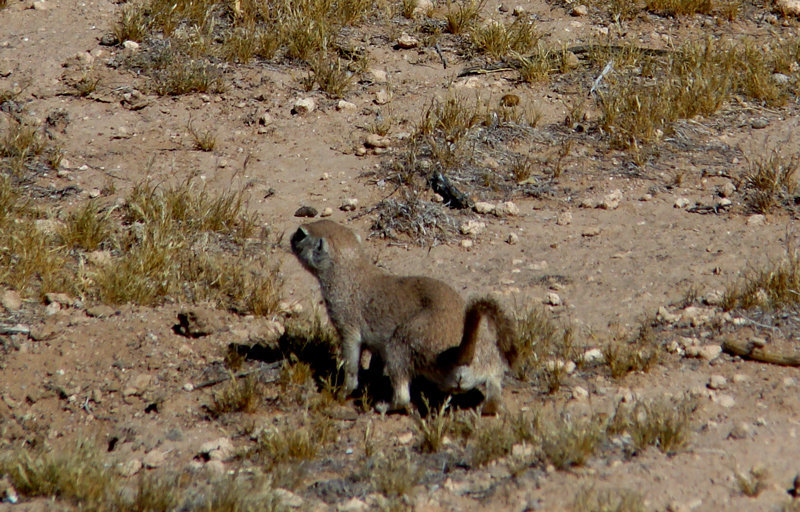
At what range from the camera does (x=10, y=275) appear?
6.16m

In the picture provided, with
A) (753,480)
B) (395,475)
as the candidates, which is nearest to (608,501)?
(753,480)

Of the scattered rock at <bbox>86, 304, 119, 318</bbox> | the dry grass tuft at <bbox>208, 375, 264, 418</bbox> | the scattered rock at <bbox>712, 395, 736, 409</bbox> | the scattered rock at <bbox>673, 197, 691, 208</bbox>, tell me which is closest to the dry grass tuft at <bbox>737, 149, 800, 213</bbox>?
the scattered rock at <bbox>673, 197, 691, 208</bbox>

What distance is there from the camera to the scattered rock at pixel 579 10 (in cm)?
966

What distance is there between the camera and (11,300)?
6043 mm

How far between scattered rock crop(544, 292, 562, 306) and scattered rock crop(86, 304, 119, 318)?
2.74 m

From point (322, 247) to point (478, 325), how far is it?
121cm

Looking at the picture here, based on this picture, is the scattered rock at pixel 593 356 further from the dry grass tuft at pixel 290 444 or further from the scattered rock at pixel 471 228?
the scattered rock at pixel 471 228

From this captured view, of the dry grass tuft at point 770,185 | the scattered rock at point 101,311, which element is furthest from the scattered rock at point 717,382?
the scattered rock at point 101,311

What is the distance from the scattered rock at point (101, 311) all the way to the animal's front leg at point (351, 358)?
160 cm

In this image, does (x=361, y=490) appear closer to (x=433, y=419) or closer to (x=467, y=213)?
(x=433, y=419)

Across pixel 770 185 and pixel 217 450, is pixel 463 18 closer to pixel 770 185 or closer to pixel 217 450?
pixel 770 185

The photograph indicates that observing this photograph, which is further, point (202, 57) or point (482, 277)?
point (202, 57)

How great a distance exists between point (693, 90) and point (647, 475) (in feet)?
15.5

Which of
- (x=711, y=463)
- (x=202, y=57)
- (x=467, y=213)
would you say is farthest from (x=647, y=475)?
(x=202, y=57)
